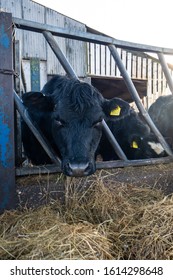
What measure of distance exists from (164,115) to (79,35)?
12.0 feet

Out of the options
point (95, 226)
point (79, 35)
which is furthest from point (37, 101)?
point (95, 226)

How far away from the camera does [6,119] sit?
2.61 meters

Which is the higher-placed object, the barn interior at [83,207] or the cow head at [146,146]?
the cow head at [146,146]

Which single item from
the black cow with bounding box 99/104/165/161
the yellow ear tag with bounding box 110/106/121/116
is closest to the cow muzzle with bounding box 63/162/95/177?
the yellow ear tag with bounding box 110/106/121/116

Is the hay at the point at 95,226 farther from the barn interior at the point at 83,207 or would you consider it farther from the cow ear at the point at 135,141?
the cow ear at the point at 135,141

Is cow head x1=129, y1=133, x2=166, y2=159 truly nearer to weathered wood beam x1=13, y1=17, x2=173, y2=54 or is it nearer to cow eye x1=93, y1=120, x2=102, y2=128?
weathered wood beam x1=13, y1=17, x2=173, y2=54

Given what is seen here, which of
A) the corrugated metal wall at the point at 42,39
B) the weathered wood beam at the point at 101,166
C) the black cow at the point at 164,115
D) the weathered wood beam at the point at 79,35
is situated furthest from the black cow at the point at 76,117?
the corrugated metal wall at the point at 42,39

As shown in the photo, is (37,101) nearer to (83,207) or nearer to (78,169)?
(78,169)

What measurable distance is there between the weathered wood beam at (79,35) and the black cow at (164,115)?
2.18m

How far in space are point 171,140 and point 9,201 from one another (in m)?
2.68

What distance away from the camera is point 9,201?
2.62m

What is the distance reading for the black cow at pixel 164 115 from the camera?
5.73 meters

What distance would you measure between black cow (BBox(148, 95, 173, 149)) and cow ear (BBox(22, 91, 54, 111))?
290 centimetres

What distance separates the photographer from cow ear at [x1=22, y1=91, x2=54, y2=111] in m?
2.99
